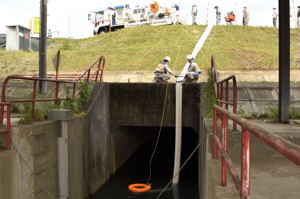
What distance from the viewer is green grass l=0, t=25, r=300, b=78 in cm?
1957

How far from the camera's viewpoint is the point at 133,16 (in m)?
37.8

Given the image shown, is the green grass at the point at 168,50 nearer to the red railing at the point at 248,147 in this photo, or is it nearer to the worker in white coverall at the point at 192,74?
the worker in white coverall at the point at 192,74

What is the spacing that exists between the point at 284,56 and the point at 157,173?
713 centimetres

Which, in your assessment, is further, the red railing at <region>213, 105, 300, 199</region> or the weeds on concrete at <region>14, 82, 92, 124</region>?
the weeds on concrete at <region>14, 82, 92, 124</region>

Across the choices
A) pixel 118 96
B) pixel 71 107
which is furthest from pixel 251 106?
pixel 71 107

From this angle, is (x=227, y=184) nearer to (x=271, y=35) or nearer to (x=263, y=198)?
(x=263, y=198)

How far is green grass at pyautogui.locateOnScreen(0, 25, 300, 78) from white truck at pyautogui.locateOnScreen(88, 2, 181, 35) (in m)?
5.66

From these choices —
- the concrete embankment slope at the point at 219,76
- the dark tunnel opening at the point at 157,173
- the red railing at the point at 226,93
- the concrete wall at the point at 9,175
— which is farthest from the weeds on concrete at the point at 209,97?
the concrete embankment slope at the point at 219,76

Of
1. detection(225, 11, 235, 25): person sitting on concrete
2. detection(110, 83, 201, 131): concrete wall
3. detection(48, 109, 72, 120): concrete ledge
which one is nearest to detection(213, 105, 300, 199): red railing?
detection(48, 109, 72, 120): concrete ledge

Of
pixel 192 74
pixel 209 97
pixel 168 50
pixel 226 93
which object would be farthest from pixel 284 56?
pixel 168 50

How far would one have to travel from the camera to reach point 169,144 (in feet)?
59.7

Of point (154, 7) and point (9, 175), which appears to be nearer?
point (9, 175)

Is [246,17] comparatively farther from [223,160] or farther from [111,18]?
[223,160]

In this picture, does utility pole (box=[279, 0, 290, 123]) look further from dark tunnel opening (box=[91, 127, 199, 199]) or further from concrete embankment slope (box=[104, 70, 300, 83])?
concrete embankment slope (box=[104, 70, 300, 83])
